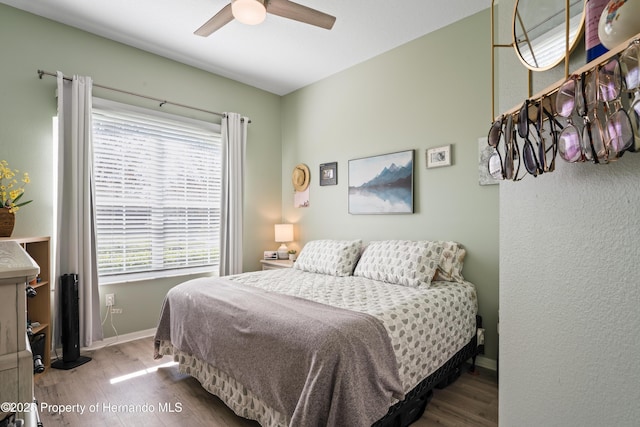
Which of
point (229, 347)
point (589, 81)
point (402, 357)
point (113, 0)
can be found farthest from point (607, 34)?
point (113, 0)

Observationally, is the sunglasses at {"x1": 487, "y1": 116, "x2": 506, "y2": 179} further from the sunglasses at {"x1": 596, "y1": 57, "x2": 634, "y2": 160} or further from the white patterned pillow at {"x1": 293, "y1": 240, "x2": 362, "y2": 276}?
the white patterned pillow at {"x1": 293, "y1": 240, "x2": 362, "y2": 276}

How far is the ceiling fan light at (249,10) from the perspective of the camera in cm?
204

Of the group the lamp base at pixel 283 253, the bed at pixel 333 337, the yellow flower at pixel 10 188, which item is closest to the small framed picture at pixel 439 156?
the bed at pixel 333 337

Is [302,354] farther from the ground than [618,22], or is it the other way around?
[618,22]

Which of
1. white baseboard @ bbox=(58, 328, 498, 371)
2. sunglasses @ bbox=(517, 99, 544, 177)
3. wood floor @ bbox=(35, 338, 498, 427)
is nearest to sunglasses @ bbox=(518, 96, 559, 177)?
sunglasses @ bbox=(517, 99, 544, 177)

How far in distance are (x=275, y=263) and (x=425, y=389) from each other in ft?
7.52

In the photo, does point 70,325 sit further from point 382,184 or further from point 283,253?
point 382,184

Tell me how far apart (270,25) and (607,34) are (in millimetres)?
2824

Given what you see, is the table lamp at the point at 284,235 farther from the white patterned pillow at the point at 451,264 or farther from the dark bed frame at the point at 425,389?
the dark bed frame at the point at 425,389

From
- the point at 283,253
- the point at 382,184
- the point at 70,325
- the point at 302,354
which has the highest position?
the point at 382,184

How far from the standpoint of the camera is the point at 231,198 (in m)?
3.80

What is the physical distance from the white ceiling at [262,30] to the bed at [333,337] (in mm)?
1910

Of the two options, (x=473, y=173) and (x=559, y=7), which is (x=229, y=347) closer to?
(x=559, y=7)

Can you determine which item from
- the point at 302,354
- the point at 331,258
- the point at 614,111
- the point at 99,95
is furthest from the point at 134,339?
the point at 614,111
